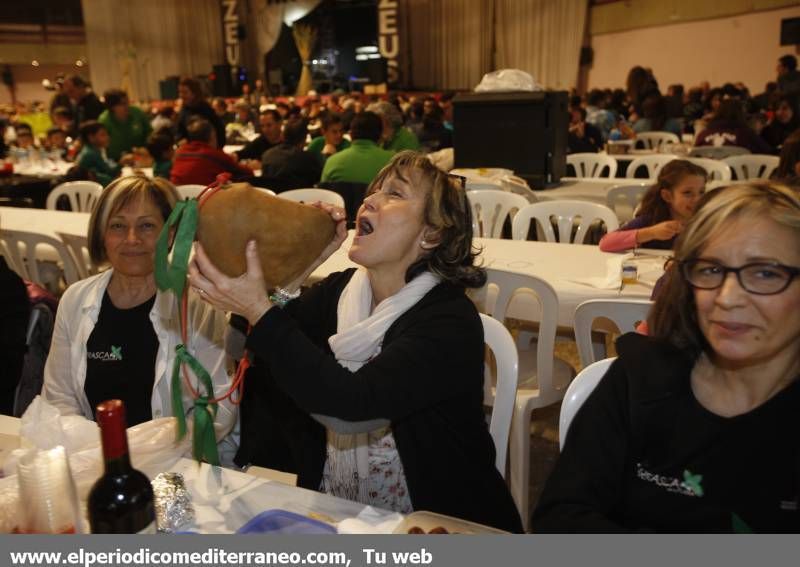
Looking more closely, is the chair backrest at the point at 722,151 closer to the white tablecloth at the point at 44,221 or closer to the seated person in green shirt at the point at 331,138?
the seated person in green shirt at the point at 331,138

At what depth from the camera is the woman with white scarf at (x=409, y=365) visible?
4.74 ft

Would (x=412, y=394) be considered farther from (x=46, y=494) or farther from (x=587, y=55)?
(x=587, y=55)

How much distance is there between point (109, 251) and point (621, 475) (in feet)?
4.83

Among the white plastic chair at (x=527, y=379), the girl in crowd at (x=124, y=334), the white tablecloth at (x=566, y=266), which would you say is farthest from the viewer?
the white tablecloth at (x=566, y=266)

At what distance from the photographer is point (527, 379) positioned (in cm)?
274

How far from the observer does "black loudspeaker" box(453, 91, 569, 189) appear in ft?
16.0

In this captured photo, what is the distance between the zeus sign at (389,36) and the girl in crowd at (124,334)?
14253 millimetres

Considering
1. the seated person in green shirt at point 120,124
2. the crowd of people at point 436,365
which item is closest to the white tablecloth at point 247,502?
the crowd of people at point 436,365

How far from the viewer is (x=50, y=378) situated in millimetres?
1927

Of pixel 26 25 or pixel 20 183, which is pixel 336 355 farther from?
pixel 26 25

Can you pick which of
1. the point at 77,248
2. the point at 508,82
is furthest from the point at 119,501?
the point at 508,82

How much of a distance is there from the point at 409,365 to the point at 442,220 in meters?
0.39

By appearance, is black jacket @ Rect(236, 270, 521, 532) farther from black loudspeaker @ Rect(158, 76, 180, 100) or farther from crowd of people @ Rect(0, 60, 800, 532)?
black loudspeaker @ Rect(158, 76, 180, 100)

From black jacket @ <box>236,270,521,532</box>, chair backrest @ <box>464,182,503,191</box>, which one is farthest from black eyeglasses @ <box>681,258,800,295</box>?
Answer: chair backrest @ <box>464,182,503,191</box>
